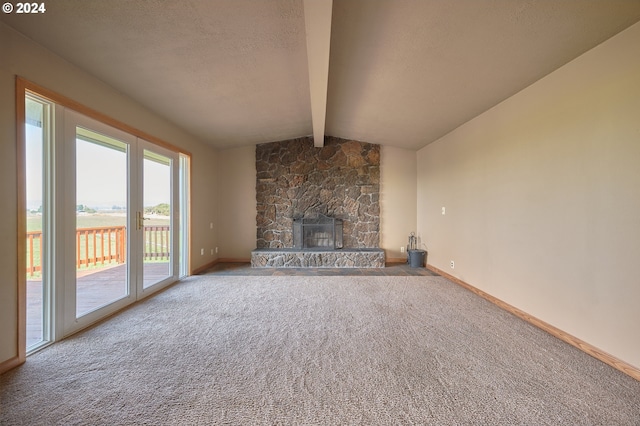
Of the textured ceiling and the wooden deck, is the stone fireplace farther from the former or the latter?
the wooden deck

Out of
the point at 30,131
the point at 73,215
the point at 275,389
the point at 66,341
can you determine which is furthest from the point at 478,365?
the point at 30,131

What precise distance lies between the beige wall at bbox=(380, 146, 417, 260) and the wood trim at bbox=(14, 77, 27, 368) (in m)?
4.98

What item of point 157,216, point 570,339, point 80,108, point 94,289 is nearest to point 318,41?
point 80,108

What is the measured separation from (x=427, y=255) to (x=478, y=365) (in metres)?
3.16

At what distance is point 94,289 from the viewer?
9.59ft

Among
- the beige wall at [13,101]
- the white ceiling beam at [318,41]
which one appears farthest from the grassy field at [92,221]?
the white ceiling beam at [318,41]

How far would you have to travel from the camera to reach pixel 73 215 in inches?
87.7

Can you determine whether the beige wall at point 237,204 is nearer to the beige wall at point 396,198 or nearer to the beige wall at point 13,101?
the beige wall at point 13,101

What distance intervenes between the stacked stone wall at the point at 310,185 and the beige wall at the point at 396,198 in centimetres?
18

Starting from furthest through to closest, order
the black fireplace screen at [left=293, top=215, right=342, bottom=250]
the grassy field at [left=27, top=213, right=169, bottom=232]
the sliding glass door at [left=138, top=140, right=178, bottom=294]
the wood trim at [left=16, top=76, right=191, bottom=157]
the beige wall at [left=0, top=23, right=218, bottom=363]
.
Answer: the black fireplace screen at [left=293, top=215, right=342, bottom=250] → the sliding glass door at [left=138, top=140, right=178, bottom=294] → the grassy field at [left=27, top=213, right=169, bottom=232] → the wood trim at [left=16, top=76, right=191, bottom=157] → the beige wall at [left=0, top=23, right=218, bottom=363]

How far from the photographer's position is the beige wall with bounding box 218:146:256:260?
17.3 feet

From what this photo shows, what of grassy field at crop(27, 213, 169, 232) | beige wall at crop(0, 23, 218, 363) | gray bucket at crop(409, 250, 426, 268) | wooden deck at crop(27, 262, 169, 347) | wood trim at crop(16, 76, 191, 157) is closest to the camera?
beige wall at crop(0, 23, 218, 363)

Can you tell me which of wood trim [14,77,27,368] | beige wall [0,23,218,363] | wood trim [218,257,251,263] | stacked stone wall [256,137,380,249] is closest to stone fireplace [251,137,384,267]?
stacked stone wall [256,137,380,249]

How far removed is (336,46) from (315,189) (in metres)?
3.25
